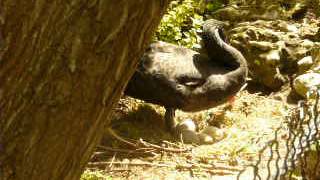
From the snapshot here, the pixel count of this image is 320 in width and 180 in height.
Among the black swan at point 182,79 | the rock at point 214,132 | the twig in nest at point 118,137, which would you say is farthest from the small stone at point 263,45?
the twig in nest at point 118,137

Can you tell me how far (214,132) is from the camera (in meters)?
6.63

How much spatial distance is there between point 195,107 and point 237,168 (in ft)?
3.30

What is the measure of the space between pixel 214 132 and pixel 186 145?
0.43 m

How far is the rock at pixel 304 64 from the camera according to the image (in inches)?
304

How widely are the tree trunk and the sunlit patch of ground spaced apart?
3.79m

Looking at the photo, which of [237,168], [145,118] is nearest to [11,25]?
[237,168]

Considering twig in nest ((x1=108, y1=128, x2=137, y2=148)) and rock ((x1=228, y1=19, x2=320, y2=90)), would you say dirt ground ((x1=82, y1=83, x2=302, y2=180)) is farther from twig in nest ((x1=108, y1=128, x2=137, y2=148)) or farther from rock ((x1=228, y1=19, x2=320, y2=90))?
rock ((x1=228, y1=19, x2=320, y2=90))

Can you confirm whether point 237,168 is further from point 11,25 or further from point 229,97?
point 11,25

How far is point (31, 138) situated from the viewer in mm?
1629

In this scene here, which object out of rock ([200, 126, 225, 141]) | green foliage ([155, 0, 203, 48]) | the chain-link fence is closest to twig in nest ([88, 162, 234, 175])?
rock ([200, 126, 225, 141])

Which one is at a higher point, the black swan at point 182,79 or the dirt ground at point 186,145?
the black swan at point 182,79

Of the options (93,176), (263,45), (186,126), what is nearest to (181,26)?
(263,45)

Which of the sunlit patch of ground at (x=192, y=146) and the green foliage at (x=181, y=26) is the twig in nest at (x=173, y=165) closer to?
the sunlit patch of ground at (x=192, y=146)

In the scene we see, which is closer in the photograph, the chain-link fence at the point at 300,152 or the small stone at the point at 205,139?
the chain-link fence at the point at 300,152
